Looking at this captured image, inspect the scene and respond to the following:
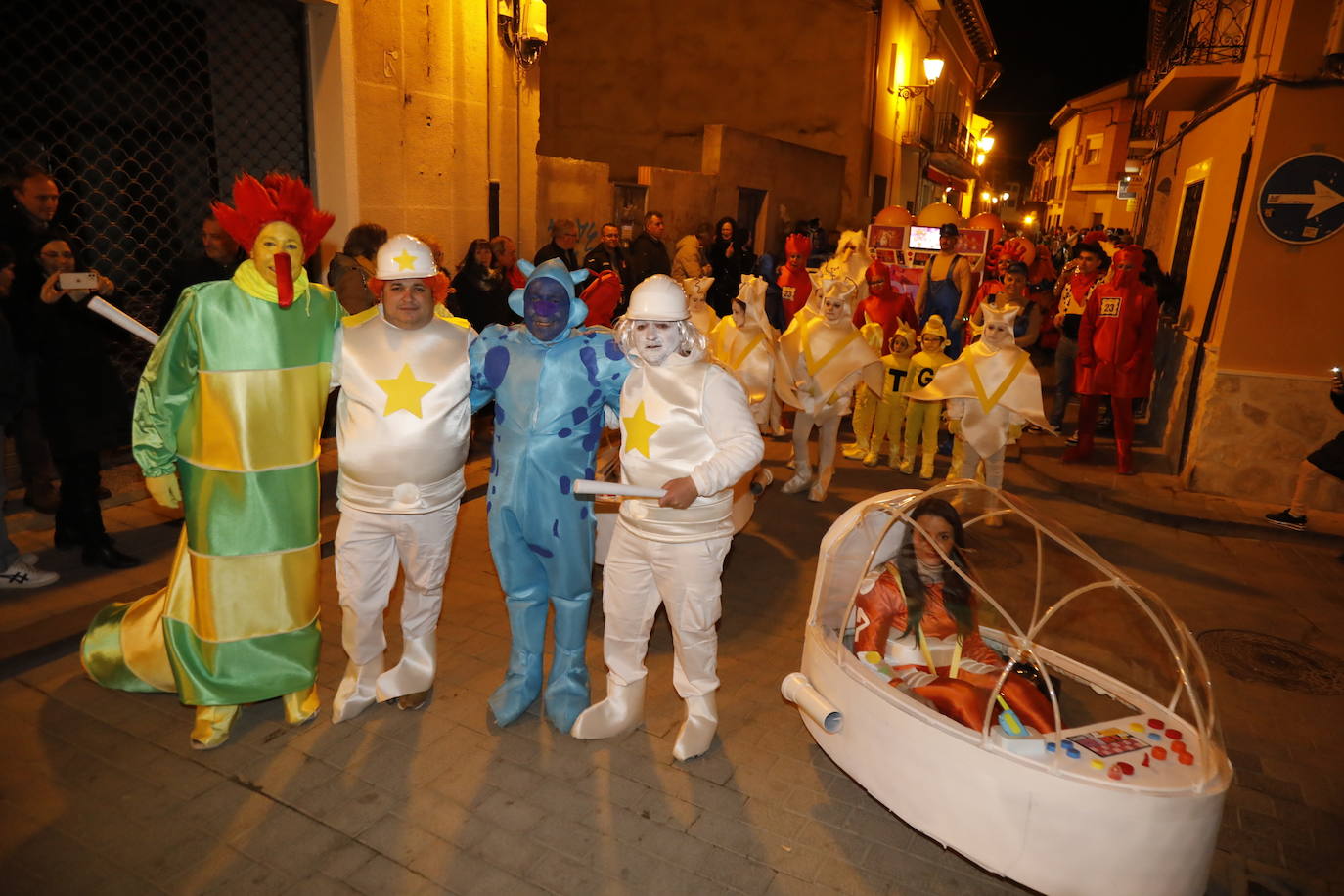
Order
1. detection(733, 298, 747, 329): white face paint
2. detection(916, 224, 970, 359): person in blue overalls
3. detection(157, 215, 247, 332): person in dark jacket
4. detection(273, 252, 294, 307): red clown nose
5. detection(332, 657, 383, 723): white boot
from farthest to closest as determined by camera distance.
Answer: detection(916, 224, 970, 359): person in blue overalls → detection(733, 298, 747, 329): white face paint → detection(157, 215, 247, 332): person in dark jacket → detection(332, 657, 383, 723): white boot → detection(273, 252, 294, 307): red clown nose

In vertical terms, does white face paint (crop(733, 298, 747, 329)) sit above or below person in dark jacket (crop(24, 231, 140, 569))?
above

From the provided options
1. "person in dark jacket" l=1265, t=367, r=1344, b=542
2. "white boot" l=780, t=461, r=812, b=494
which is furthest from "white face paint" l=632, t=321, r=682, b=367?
"person in dark jacket" l=1265, t=367, r=1344, b=542

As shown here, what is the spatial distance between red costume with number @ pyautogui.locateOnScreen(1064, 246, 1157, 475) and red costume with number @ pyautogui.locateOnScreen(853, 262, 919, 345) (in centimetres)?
183

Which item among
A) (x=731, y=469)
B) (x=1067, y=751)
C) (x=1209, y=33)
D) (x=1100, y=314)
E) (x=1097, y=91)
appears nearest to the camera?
(x=1067, y=751)

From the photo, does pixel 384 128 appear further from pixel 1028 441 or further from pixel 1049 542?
pixel 1028 441

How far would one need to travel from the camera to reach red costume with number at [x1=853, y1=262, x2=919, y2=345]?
9.16 metres

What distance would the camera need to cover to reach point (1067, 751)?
10.3 feet

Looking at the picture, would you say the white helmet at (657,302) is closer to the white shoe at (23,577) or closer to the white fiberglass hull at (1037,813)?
the white fiberglass hull at (1037,813)

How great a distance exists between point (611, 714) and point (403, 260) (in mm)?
2219

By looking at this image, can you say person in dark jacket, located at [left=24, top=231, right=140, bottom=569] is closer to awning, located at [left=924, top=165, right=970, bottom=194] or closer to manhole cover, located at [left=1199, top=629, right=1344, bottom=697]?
manhole cover, located at [left=1199, top=629, right=1344, bottom=697]

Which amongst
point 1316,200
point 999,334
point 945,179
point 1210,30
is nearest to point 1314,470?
point 1316,200

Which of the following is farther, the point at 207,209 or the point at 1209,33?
the point at 1209,33

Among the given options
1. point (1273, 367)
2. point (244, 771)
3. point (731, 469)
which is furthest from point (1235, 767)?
point (1273, 367)

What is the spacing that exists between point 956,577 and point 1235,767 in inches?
61.3
